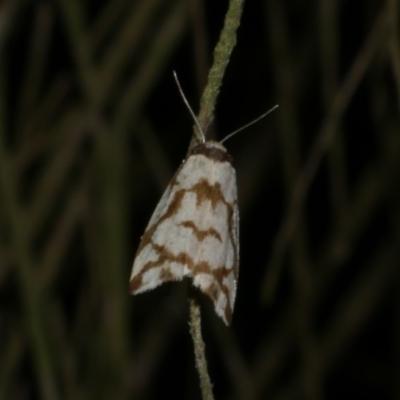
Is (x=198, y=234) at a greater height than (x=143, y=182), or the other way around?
(x=143, y=182)

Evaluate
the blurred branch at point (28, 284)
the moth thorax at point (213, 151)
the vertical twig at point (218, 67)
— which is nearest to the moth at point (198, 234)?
the moth thorax at point (213, 151)

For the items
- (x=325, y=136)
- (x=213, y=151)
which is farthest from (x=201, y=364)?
(x=325, y=136)

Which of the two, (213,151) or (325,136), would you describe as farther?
(325,136)

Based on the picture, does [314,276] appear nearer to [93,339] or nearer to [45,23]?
[93,339]

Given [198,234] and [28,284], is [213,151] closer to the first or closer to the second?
[198,234]

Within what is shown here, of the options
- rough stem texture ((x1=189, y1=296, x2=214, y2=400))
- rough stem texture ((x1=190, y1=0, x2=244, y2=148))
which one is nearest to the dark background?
rough stem texture ((x1=190, y1=0, x2=244, y2=148))

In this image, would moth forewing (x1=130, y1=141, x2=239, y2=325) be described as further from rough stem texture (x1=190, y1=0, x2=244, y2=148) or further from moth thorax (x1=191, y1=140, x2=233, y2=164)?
rough stem texture (x1=190, y1=0, x2=244, y2=148)

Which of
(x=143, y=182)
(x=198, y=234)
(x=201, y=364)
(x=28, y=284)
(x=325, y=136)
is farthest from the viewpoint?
(x=143, y=182)
